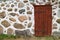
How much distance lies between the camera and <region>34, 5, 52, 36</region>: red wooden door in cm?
533

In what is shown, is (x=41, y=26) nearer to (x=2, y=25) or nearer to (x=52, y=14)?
(x=52, y=14)

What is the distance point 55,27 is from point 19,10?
1208mm

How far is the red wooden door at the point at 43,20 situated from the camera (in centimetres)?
533

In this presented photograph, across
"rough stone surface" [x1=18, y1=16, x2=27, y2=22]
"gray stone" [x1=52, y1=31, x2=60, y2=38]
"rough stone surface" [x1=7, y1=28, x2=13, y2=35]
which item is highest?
"rough stone surface" [x1=18, y1=16, x2=27, y2=22]

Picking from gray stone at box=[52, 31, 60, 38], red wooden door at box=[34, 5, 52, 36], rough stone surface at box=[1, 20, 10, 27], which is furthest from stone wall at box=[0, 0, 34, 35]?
gray stone at box=[52, 31, 60, 38]

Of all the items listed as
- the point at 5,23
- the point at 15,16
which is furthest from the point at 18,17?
the point at 5,23

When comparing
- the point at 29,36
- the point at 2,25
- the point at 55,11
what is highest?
the point at 55,11

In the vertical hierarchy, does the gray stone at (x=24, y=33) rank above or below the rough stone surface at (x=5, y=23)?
below

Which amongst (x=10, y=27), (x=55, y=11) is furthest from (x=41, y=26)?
(x=10, y=27)

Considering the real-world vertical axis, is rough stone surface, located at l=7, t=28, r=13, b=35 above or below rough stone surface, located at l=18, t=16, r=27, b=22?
below

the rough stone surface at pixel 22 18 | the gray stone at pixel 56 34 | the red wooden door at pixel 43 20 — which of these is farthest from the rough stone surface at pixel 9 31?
the gray stone at pixel 56 34

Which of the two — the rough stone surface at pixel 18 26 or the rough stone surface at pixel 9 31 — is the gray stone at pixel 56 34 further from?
the rough stone surface at pixel 9 31

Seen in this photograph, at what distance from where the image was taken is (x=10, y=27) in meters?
5.39

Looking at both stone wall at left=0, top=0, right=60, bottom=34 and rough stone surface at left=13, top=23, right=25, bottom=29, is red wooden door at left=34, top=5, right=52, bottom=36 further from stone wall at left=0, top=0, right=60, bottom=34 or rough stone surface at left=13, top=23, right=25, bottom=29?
rough stone surface at left=13, top=23, right=25, bottom=29
